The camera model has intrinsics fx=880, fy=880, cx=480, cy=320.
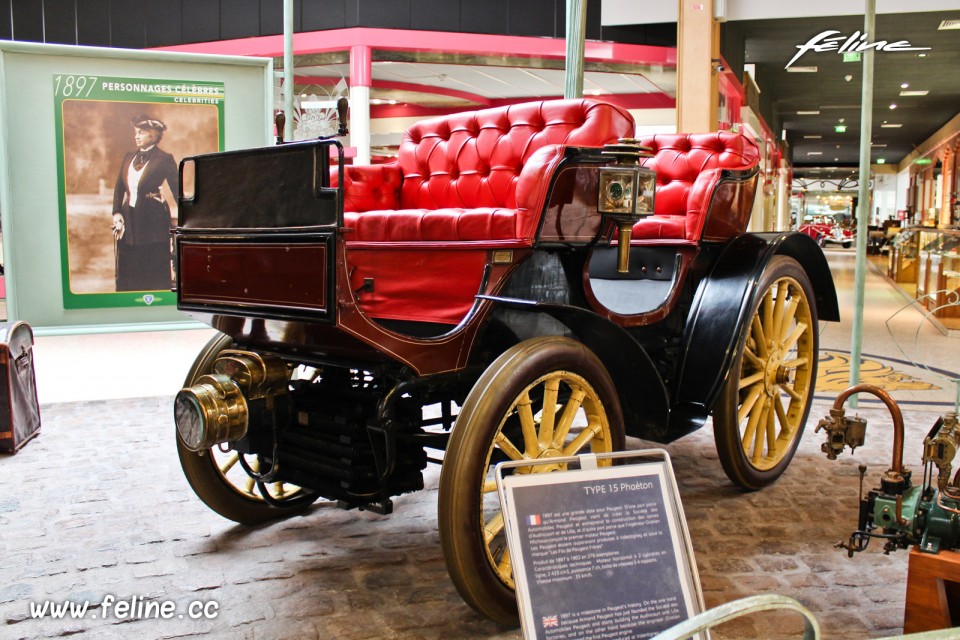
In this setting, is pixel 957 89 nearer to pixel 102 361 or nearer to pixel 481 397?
pixel 102 361

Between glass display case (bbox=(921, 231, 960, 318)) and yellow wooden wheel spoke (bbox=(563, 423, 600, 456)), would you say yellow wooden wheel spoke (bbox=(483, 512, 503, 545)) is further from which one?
glass display case (bbox=(921, 231, 960, 318))

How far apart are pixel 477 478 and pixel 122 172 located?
19.2ft

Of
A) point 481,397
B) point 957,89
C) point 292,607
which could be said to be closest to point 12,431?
point 292,607

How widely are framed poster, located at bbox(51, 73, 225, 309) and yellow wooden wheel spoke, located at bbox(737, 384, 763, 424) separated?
4974 millimetres

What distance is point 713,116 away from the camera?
7582 millimetres

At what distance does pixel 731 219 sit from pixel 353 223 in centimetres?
141

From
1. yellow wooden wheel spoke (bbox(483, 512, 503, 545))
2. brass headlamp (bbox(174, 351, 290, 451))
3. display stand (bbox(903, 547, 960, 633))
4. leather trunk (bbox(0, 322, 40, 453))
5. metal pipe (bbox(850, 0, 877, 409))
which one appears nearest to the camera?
display stand (bbox(903, 547, 960, 633))

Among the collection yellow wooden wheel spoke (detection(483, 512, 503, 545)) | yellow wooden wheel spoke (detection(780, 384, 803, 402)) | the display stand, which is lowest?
the display stand

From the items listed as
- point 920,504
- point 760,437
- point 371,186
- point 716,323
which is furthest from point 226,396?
point 760,437

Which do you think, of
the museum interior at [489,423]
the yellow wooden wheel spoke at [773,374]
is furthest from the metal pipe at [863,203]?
the yellow wooden wheel spoke at [773,374]

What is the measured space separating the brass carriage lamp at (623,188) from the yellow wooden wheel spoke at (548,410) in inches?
17.1

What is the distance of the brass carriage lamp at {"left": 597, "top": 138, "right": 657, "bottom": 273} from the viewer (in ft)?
8.34

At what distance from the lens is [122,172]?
6.97 m

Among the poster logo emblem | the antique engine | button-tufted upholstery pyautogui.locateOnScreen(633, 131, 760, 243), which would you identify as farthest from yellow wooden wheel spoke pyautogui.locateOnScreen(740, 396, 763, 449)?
the poster logo emblem
